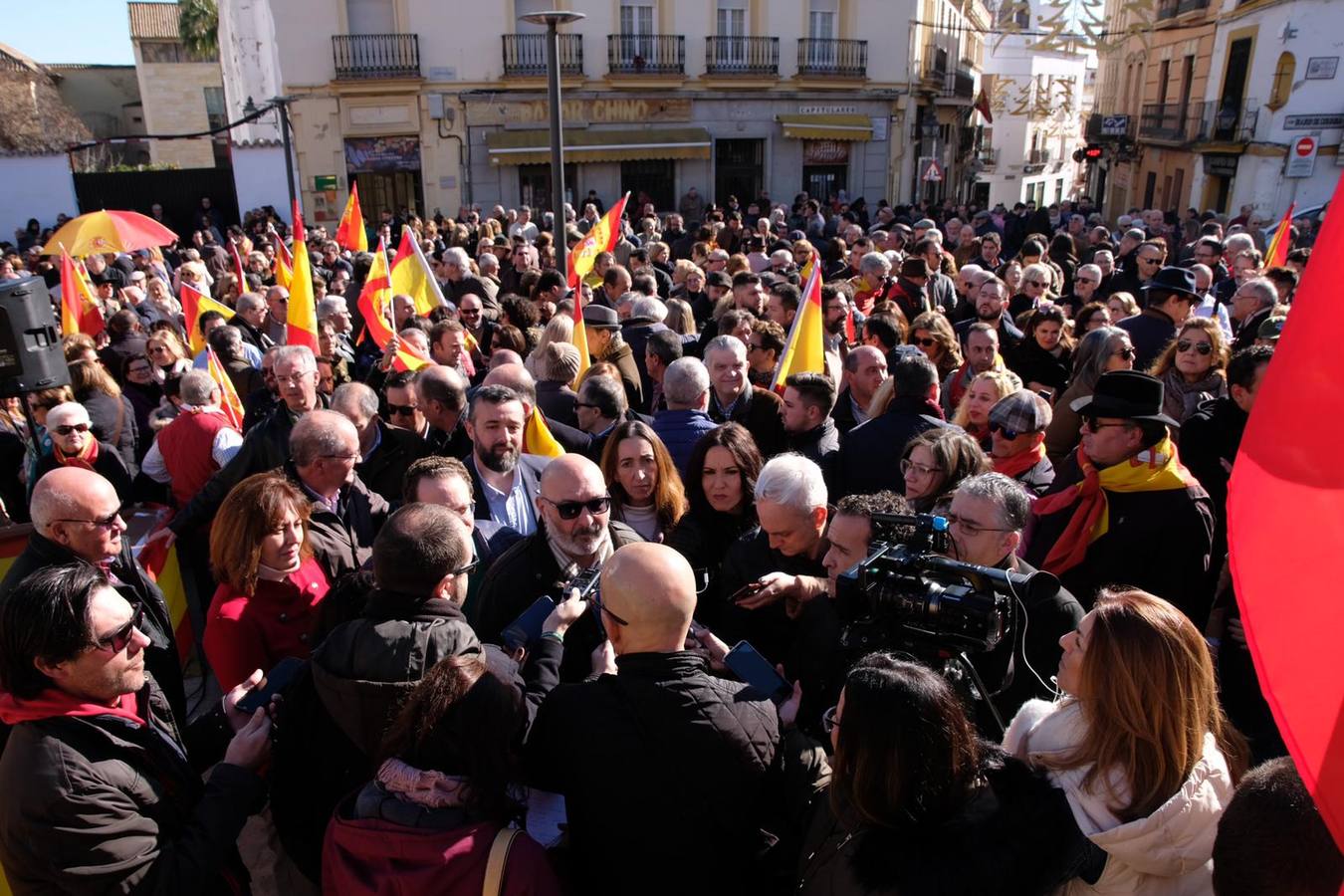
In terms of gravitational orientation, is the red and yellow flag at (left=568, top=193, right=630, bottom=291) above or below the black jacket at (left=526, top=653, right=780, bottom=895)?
above

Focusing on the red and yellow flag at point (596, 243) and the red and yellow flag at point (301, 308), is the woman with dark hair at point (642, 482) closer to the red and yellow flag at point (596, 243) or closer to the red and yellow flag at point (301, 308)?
the red and yellow flag at point (301, 308)

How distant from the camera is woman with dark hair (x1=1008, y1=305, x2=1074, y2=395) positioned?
20.3 feet

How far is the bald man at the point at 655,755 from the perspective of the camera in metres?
2.17

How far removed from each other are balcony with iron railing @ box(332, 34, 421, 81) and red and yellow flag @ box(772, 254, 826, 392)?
61.6 feet

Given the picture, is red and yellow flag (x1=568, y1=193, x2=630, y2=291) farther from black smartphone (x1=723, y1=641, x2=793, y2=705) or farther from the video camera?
black smartphone (x1=723, y1=641, x2=793, y2=705)

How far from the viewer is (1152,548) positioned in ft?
11.9

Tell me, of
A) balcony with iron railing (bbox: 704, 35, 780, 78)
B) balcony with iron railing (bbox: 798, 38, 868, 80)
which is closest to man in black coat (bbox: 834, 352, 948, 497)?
balcony with iron railing (bbox: 704, 35, 780, 78)

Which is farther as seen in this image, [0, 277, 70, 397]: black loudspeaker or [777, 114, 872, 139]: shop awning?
[777, 114, 872, 139]: shop awning

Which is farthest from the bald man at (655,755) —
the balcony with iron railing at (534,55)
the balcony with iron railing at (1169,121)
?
the balcony with iron railing at (1169,121)

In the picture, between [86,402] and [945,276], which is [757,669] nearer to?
[86,402]

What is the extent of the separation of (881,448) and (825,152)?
893 inches

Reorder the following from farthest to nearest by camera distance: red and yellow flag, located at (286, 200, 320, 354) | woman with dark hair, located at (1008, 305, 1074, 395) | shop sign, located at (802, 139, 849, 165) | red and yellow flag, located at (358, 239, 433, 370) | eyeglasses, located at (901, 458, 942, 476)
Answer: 1. shop sign, located at (802, 139, 849, 165)
2. red and yellow flag, located at (358, 239, 433, 370)
3. red and yellow flag, located at (286, 200, 320, 354)
4. woman with dark hair, located at (1008, 305, 1074, 395)
5. eyeglasses, located at (901, 458, 942, 476)

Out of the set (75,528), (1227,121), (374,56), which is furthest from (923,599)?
(1227,121)

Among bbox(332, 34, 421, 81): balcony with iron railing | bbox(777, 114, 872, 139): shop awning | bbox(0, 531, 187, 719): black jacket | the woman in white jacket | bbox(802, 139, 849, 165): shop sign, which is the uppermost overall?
bbox(332, 34, 421, 81): balcony with iron railing
